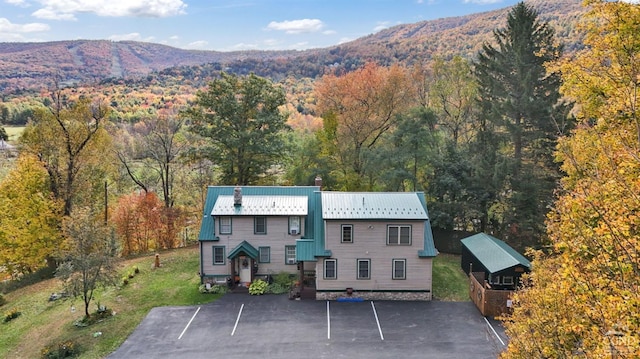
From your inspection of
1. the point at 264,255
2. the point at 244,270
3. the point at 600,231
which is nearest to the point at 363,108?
the point at 264,255

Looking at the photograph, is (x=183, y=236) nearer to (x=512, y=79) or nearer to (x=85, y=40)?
(x=512, y=79)

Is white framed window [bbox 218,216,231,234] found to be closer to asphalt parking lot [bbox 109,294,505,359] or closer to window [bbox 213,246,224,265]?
window [bbox 213,246,224,265]

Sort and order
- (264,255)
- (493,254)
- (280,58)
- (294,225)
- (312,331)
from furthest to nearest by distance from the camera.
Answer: (280,58), (264,255), (294,225), (493,254), (312,331)

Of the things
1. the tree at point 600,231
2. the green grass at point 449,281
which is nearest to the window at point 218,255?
the green grass at point 449,281

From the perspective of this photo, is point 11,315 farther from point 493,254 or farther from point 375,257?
point 493,254

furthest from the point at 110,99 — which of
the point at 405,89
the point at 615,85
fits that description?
the point at 615,85

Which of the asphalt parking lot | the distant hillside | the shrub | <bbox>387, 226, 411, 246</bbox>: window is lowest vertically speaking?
the shrub

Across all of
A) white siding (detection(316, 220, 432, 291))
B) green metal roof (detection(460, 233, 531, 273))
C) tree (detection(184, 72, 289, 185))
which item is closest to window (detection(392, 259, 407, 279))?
white siding (detection(316, 220, 432, 291))
